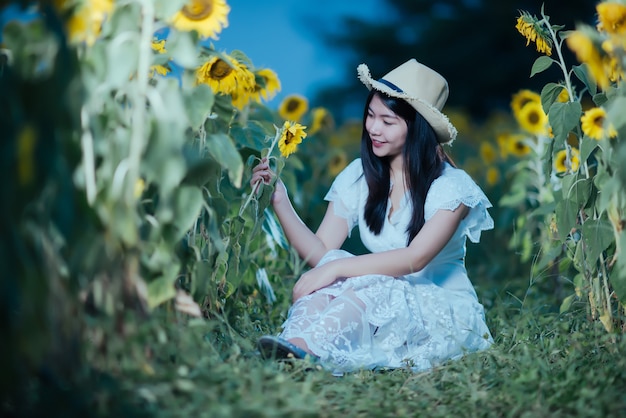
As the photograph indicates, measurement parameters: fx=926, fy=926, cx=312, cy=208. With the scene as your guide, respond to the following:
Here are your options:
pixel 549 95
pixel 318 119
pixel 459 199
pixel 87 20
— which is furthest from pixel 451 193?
pixel 318 119

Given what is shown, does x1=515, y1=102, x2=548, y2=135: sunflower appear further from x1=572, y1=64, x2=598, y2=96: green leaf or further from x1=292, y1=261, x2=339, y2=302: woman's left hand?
x1=292, y1=261, x2=339, y2=302: woman's left hand

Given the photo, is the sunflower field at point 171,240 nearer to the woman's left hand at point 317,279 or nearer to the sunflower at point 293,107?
the woman's left hand at point 317,279

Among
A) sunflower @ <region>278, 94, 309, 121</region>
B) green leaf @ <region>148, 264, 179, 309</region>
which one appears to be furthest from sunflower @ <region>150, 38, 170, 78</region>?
sunflower @ <region>278, 94, 309, 121</region>

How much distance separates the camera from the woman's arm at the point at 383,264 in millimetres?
2770

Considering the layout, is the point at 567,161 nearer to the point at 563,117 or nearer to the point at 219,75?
the point at 563,117

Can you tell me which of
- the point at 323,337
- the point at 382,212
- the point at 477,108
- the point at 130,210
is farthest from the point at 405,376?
the point at 477,108

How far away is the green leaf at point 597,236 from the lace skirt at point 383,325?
46 cm

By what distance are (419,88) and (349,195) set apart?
18.6 inches

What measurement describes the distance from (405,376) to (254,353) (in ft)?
1.40

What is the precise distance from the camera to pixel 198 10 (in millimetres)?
2232

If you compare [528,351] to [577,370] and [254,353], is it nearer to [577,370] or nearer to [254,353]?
[577,370]

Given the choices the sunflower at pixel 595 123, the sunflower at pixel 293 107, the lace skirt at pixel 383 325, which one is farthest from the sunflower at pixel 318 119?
the sunflower at pixel 595 123

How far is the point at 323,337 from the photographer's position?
264cm

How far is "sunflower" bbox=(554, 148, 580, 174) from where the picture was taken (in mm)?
2873
